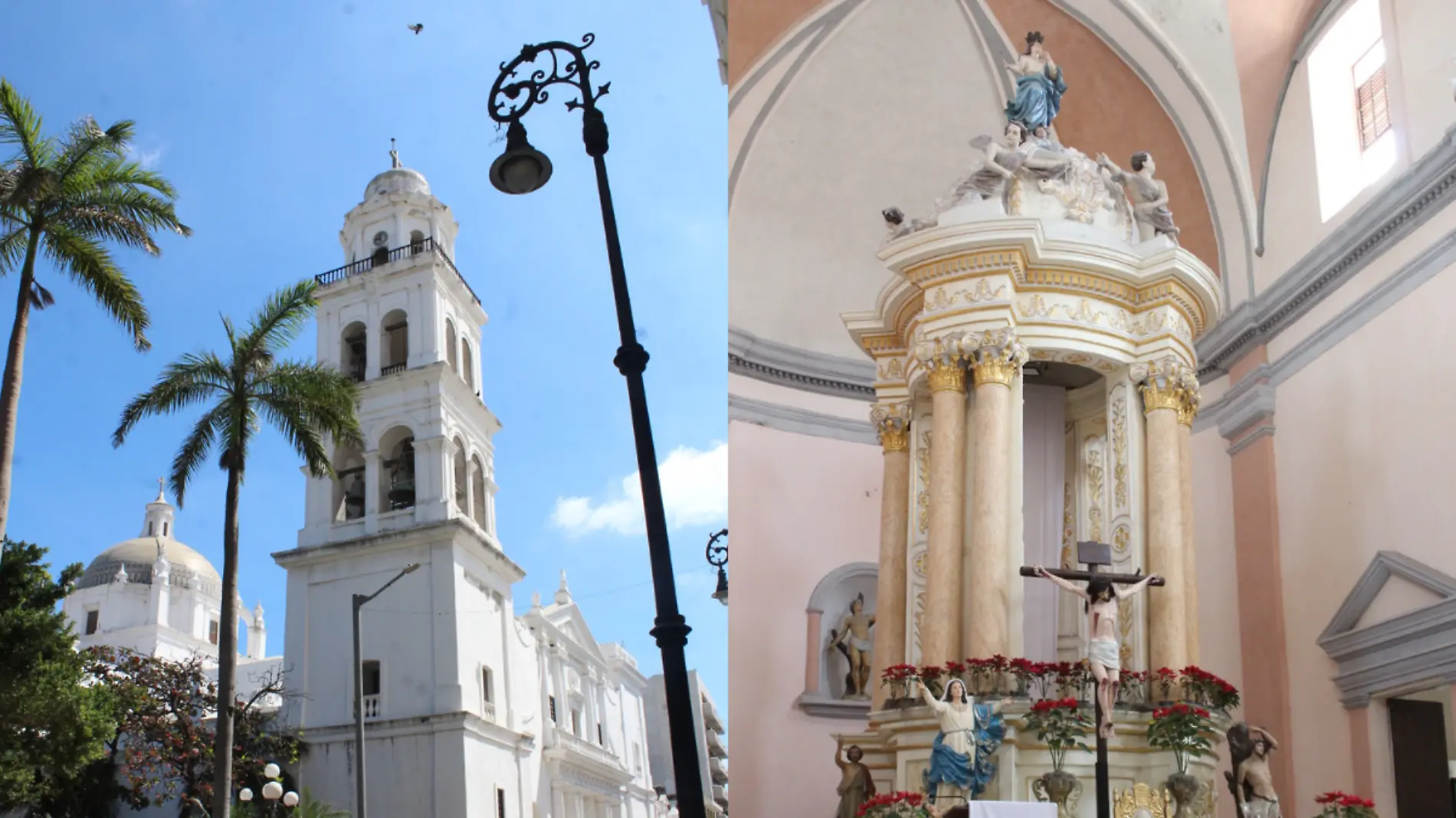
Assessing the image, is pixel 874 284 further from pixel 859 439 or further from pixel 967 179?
pixel 967 179

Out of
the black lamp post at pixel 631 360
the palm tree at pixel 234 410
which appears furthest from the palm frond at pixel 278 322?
the black lamp post at pixel 631 360

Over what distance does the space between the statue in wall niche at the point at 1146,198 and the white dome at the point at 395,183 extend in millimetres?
5549

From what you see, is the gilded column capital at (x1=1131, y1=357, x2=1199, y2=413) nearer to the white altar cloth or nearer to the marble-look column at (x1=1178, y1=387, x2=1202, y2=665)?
the marble-look column at (x1=1178, y1=387, x2=1202, y2=665)

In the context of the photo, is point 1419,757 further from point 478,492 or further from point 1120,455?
point 478,492

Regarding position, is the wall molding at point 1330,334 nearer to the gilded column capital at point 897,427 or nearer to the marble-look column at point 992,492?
the marble-look column at point 992,492

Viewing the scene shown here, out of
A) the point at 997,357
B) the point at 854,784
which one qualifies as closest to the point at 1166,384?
the point at 997,357

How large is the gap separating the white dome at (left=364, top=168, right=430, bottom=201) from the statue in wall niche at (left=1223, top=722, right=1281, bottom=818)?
24.8 ft

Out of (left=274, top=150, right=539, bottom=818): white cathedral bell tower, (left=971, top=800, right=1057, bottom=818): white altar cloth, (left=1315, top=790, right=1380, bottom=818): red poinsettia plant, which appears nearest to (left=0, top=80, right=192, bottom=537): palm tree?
(left=274, top=150, right=539, bottom=818): white cathedral bell tower

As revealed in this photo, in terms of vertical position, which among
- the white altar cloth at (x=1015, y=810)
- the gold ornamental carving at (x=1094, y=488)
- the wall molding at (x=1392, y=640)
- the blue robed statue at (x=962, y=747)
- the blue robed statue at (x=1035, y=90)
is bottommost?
the white altar cloth at (x=1015, y=810)

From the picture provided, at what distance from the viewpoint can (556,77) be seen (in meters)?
7.82

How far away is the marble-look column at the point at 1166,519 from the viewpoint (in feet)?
37.7

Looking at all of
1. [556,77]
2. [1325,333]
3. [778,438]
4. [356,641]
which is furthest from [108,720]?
[1325,333]

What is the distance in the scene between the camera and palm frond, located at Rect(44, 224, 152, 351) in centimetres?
1103

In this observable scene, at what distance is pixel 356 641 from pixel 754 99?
7612 millimetres
